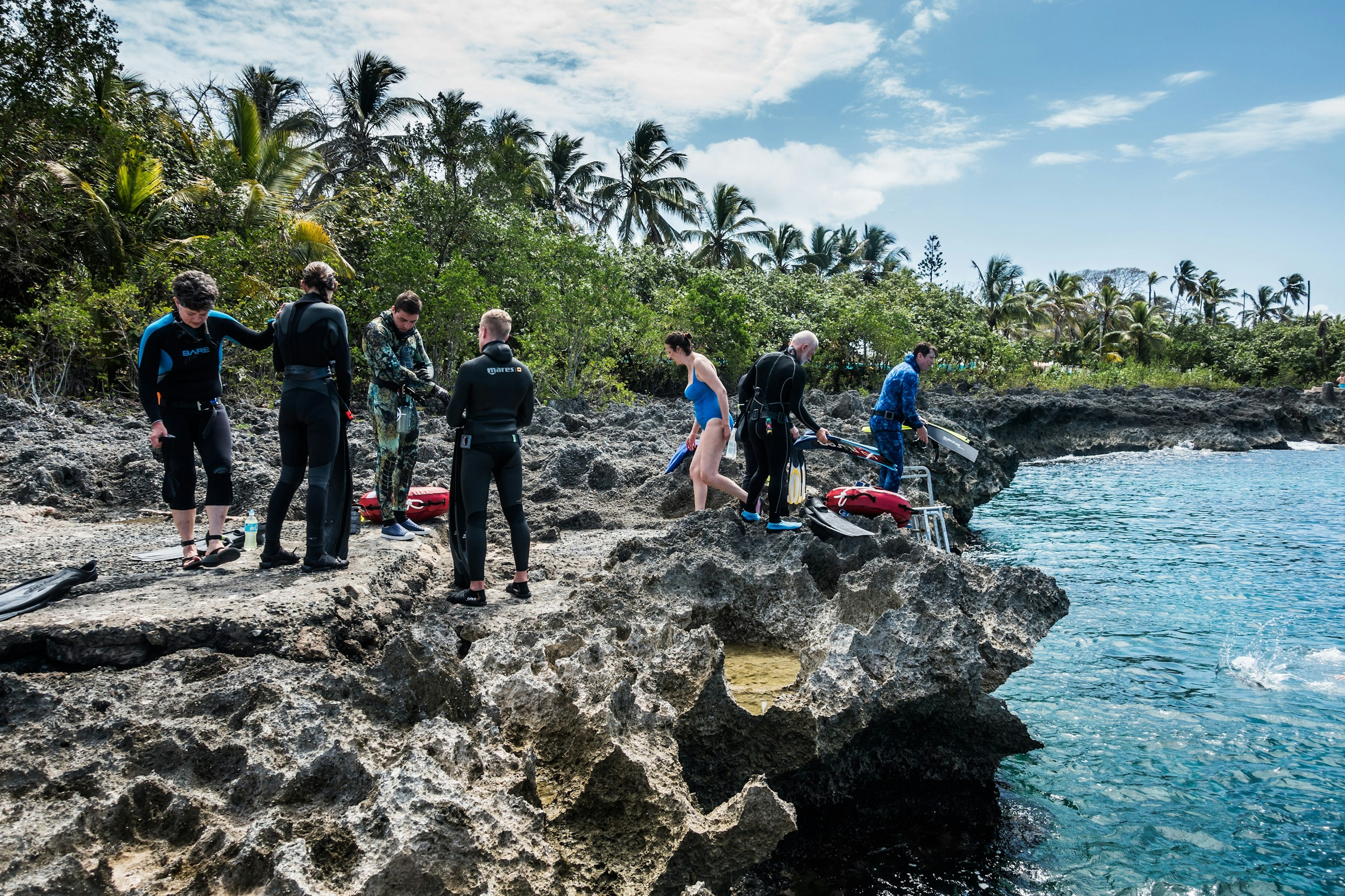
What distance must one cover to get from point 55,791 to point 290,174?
23739mm

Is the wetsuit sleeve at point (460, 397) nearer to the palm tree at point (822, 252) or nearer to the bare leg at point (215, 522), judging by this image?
the bare leg at point (215, 522)

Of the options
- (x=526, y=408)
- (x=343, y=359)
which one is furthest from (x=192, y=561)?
(x=526, y=408)

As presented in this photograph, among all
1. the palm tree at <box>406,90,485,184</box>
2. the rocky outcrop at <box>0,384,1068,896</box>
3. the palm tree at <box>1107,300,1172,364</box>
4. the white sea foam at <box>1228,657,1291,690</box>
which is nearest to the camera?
the rocky outcrop at <box>0,384,1068,896</box>

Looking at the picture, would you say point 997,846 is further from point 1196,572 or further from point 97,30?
point 97,30

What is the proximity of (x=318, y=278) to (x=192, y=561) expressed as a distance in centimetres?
204

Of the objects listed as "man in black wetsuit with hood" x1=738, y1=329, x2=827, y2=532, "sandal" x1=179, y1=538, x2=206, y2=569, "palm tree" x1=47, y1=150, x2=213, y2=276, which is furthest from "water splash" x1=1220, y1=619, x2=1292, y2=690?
"palm tree" x1=47, y1=150, x2=213, y2=276

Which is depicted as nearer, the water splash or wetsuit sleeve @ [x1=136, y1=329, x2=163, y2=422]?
wetsuit sleeve @ [x1=136, y1=329, x2=163, y2=422]

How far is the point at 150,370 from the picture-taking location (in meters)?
4.98

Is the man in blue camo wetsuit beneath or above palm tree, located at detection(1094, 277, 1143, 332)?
beneath

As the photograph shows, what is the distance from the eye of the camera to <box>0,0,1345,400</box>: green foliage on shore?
52.3 feet

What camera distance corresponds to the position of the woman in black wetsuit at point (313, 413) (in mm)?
5027

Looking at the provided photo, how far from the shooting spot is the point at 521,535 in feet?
17.7

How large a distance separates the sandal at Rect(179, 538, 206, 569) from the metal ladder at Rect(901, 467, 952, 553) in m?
6.50

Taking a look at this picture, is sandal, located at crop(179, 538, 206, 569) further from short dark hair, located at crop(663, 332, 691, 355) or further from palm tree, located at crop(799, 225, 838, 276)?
palm tree, located at crop(799, 225, 838, 276)
